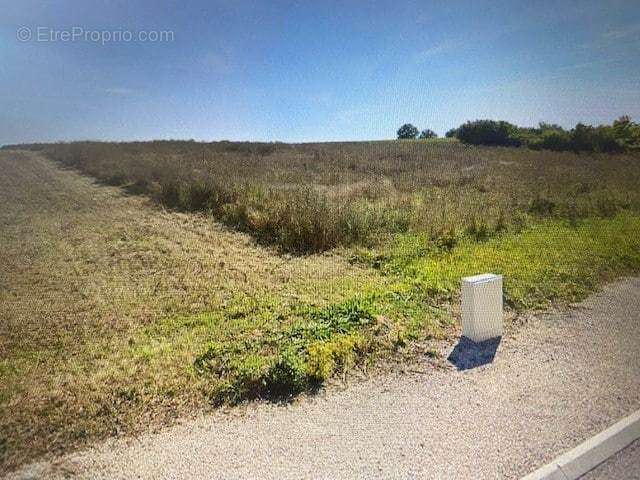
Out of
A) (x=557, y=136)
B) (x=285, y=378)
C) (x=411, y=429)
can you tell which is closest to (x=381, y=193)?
(x=285, y=378)

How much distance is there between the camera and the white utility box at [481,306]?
13.9 ft

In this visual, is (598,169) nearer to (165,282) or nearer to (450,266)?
(450,266)

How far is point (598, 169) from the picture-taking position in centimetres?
1955

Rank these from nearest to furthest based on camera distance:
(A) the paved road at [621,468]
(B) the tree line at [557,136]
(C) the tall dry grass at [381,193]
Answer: (A) the paved road at [621,468] → (C) the tall dry grass at [381,193] → (B) the tree line at [557,136]

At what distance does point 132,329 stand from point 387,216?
693cm

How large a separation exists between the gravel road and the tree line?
32.6 meters

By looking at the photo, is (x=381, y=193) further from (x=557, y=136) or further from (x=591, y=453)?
(x=557, y=136)

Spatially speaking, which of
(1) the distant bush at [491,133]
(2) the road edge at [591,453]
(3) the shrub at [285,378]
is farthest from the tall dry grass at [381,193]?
(1) the distant bush at [491,133]

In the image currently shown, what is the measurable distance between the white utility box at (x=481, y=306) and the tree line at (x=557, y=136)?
31989mm

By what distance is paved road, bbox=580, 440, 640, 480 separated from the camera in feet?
8.12

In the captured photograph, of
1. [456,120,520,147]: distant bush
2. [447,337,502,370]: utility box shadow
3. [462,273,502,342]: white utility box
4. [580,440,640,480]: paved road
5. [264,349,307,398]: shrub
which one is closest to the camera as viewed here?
[580,440,640,480]: paved road

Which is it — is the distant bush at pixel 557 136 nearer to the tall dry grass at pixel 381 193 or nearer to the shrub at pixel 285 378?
the tall dry grass at pixel 381 193

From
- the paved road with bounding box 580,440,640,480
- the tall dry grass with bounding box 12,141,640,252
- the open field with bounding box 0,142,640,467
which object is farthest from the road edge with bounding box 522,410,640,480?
the tall dry grass with bounding box 12,141,640,252

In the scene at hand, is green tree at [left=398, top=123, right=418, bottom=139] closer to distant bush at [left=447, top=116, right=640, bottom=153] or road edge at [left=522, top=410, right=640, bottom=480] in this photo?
distant bush at [left=447, top=116, right=640, bottom=153]
